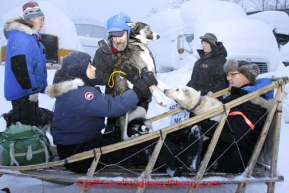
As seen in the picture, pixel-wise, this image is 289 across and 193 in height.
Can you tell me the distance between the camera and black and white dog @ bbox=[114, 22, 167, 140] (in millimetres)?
2773

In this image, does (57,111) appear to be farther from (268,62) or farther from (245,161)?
(268,62)

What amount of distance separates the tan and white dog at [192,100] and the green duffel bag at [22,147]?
3.81 feet

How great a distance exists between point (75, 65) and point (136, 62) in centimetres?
74

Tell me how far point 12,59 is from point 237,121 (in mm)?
2254

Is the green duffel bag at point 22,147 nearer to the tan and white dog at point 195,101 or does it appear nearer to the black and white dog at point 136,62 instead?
the black and white dog at point 136,62

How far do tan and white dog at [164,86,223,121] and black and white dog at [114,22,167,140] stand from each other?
1.27ft

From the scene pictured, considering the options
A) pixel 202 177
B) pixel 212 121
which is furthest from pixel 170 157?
pixel 212 121

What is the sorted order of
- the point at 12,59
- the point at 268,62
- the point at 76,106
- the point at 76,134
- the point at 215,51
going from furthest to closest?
the point at 268,62
the point at 215,51
the point at 12,59
the point at 76,134
the point at 76,106

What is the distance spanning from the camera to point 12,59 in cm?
297

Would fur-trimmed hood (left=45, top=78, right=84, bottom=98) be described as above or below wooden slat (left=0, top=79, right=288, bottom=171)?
above

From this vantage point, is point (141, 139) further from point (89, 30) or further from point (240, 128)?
point (89, 30)

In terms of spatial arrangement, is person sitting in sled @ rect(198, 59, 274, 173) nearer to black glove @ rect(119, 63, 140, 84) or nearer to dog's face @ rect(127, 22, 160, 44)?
black glove @ rect(119, 63, 140, 84)

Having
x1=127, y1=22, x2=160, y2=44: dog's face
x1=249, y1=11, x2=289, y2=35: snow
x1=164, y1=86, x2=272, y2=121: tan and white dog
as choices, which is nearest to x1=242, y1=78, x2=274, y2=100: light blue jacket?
x1=164, y1=86, x2=272, y2=121: tan and white dog

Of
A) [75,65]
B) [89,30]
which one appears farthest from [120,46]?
[89,30]
